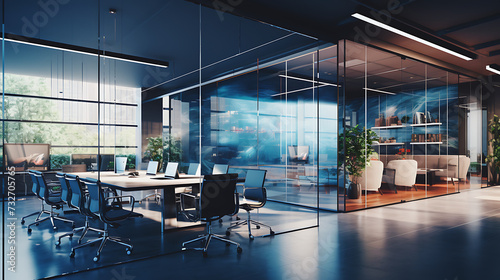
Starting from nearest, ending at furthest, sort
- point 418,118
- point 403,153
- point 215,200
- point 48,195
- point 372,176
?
point 215,200 < point 48,195 < point 372,176 < point 403,153 < point 418,118

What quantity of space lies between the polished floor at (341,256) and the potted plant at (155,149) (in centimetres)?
396

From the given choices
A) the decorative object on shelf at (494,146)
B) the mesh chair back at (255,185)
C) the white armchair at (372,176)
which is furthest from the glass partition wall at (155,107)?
the decorative object on shelf at (494,146)

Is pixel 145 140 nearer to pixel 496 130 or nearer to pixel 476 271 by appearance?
pixel 476 271

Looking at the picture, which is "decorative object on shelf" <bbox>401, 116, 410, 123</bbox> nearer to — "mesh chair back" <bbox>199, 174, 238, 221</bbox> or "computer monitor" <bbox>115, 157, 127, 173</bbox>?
"mesh chair back" <bbox>199, 174, 238, 221</bbox>

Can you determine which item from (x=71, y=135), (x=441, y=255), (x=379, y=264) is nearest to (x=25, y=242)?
(x=71, y=135)

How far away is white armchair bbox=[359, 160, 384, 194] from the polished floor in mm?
1321

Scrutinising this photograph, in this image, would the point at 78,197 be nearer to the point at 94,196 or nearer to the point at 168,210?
the point at 94,196

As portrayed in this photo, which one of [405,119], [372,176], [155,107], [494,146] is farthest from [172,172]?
[494,146]

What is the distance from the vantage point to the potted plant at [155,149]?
8.48m

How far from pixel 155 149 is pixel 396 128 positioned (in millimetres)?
6104

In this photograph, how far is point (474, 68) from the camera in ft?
32.0

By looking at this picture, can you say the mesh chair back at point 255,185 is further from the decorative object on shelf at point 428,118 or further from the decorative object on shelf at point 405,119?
the decorative object on shelf at point 428,118

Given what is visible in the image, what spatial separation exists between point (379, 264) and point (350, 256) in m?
0.35

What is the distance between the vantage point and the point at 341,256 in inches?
148
